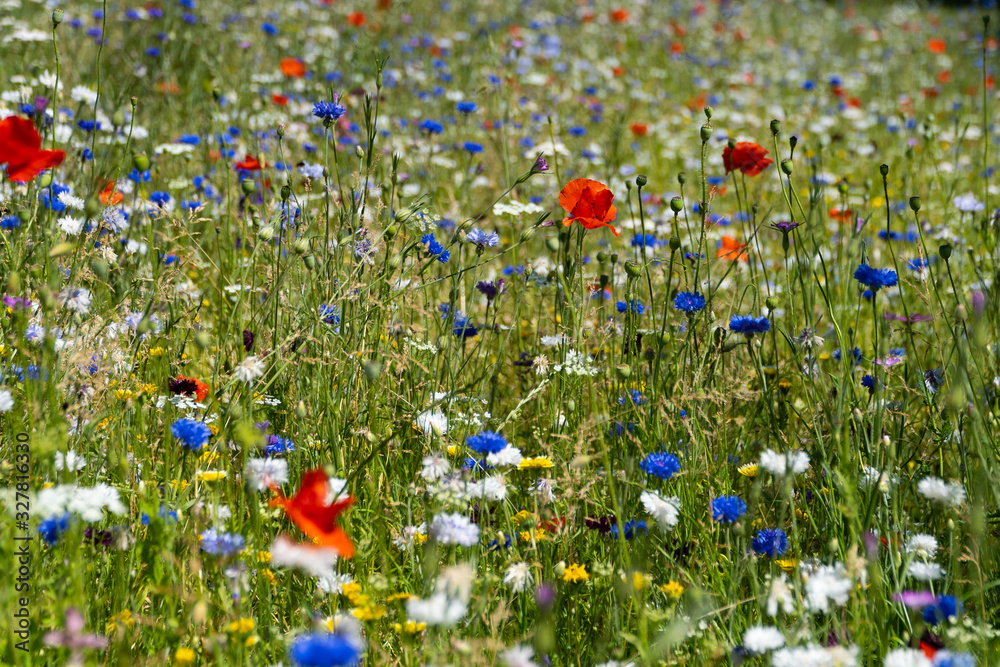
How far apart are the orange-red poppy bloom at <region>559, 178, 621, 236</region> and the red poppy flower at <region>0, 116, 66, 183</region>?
102 cm

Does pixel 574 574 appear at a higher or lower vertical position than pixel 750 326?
lower

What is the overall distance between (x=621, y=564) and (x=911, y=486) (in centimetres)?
71

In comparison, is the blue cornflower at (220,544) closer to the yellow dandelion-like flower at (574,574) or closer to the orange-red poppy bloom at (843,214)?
the yellow dandelion-like flower at (574,574)

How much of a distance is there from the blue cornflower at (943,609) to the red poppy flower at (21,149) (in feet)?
5.08

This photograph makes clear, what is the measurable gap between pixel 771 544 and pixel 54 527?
3.97 feet

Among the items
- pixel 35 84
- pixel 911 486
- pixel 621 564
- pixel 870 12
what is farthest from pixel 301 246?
pixel 870 12

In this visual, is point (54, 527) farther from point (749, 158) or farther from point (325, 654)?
point (749, 158)

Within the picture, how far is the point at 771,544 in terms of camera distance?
1.49 metres

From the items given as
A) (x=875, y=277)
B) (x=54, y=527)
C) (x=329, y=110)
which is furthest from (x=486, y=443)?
(x=329, y=110)

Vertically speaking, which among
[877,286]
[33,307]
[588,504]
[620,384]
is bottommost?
[588,504]

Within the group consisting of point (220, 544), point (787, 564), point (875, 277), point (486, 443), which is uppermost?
point (875, 277)

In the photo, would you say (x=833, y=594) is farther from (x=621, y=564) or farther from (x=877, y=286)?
(x=877, y=286)

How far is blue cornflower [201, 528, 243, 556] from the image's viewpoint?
1244 millimetres

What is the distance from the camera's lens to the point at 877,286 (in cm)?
166
